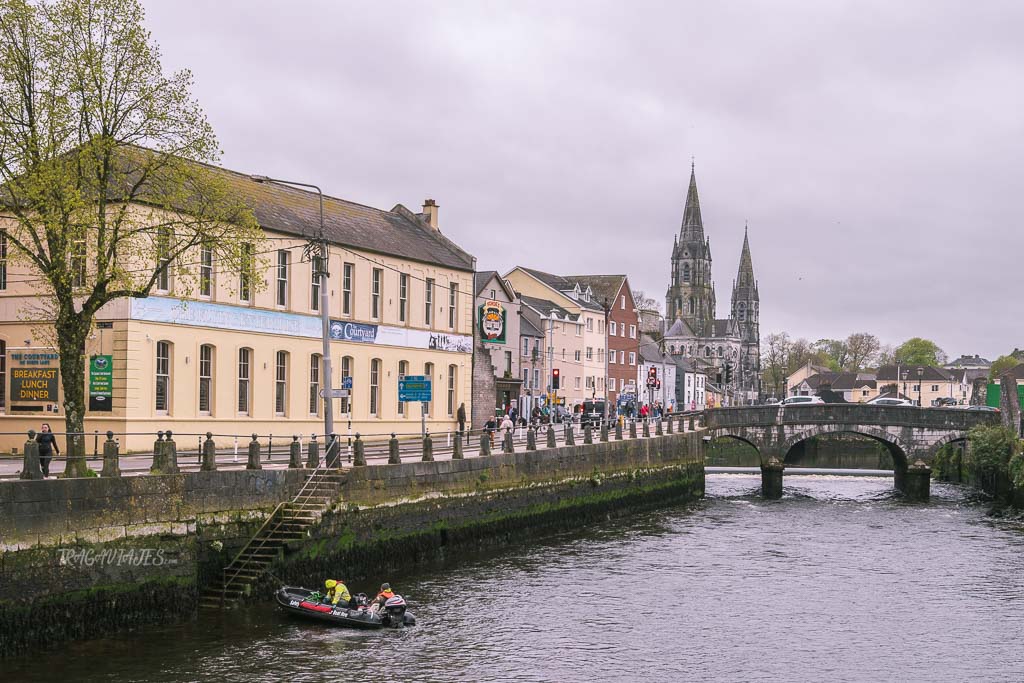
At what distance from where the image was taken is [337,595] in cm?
2736

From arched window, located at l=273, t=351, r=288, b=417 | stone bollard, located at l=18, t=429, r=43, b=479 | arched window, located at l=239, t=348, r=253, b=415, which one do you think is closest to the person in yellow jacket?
stone bollard, located at l=18, t=429, r=43, b=479

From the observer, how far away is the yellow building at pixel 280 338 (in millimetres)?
38969

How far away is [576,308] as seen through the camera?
346 ft

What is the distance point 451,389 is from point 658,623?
3014cm

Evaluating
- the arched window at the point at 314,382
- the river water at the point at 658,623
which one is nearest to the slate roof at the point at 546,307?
the arched window at the point at 314,382

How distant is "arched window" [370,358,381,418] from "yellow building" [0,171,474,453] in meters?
0.05

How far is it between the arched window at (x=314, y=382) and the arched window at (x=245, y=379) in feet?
11.9

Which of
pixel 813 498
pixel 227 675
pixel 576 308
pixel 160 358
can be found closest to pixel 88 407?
pixel 160 358

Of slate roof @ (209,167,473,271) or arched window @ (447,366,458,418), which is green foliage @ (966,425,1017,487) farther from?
slate roof @ (209,167,473,271)

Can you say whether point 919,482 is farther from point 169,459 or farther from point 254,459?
point 169,459

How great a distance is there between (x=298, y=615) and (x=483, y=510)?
1333 centimetres

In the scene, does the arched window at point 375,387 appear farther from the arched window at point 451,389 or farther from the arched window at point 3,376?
the arched window at point 3,376

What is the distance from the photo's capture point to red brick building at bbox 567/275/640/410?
4464 inches

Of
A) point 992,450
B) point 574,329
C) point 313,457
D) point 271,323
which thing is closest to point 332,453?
point 313,457
